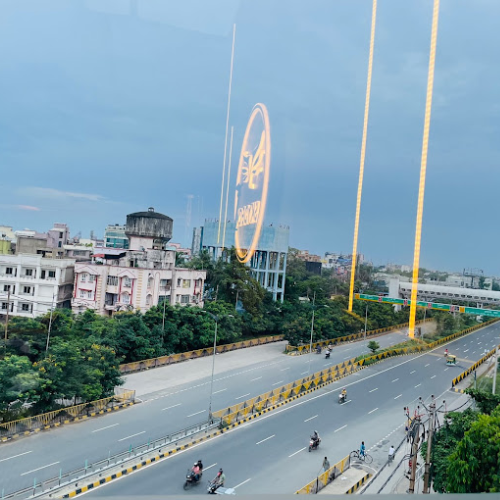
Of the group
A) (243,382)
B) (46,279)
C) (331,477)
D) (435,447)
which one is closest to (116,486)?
(331,477)

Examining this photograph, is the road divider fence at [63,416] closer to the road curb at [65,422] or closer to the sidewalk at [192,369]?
the road curb at [65,422]

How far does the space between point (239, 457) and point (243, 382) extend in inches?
98.0

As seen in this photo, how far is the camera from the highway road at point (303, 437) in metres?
3.74

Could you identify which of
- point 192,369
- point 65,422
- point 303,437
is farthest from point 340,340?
point 65,422

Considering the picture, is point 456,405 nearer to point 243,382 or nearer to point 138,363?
point 243,382

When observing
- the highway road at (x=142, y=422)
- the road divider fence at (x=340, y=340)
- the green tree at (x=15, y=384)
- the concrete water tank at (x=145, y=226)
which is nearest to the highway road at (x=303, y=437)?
the highway road at (x=142, y=422)

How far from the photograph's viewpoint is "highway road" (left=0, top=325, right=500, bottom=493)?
3.81 m

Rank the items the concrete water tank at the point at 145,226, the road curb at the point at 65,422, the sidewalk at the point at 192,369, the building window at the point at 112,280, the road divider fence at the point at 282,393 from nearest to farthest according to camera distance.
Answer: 1. the road curb at the point at 65,422
2. the road divider fence at the point at 282,393
3. the sidewalk at the point at 192,369
4. the building window at the point at 112,280
5. the concrete water tank at the point at 145,226

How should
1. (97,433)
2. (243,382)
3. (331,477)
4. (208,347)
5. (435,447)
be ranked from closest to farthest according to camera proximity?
(435,447), (331,477), (97,433), (243,382), (208,347)

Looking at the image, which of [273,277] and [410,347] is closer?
[410,347]

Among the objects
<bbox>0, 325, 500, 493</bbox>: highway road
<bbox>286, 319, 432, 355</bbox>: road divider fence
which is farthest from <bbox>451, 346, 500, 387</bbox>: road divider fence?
<bbox>0, 325, 500, 493</bbox>: highway road

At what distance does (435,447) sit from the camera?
349 cm

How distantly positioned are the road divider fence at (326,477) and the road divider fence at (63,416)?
2436 mm

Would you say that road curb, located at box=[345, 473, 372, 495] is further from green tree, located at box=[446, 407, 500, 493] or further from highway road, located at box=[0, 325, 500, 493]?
highway road, located at box=[0, 325, 500, 493]
